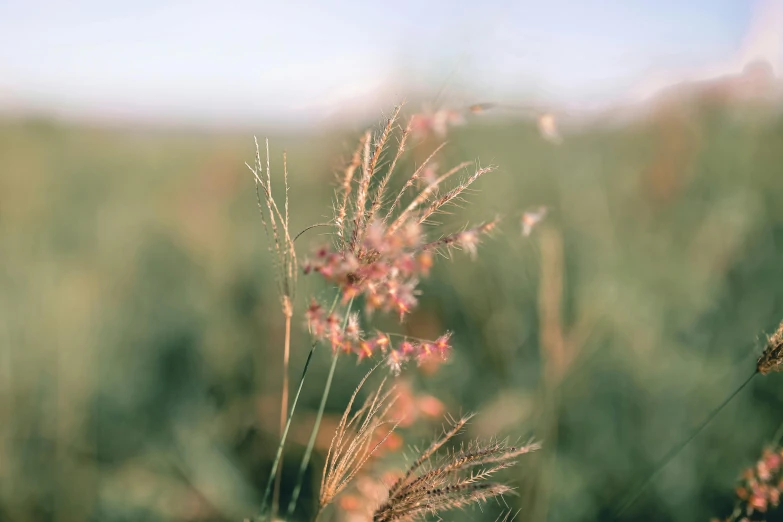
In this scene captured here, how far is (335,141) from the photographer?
10.5ft

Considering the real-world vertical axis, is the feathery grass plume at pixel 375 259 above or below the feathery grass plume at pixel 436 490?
above

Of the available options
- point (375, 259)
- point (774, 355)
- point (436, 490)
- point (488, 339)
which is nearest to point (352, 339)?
point (375, 259)

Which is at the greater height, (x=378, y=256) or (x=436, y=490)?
(x=378, y=256)

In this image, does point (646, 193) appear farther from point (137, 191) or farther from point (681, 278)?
point (137, 191)

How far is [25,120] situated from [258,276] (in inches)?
226

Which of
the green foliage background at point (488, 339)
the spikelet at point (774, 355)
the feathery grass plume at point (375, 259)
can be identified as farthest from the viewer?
the green foliage background at point (488, 339)

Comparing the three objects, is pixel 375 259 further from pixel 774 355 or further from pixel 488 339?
pixel 488 339

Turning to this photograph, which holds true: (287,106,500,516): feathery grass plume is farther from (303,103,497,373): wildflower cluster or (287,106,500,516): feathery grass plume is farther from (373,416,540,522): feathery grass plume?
(373,416,540,522): feathery grass plume

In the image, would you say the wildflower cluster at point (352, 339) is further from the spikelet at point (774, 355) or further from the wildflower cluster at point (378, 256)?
the spikelet at point (774, 355)

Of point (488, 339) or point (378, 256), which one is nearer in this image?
point (378, 256)

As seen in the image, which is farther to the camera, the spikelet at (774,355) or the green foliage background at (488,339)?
the green foliage background at (488,339)

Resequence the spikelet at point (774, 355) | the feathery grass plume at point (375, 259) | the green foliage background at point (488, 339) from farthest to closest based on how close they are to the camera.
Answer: the green foliage background at point (488, 339) < the spikelet at point (774, 355) < the feathery grass plume at point (375, 259)

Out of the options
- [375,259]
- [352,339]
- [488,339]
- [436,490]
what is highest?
[375,259]

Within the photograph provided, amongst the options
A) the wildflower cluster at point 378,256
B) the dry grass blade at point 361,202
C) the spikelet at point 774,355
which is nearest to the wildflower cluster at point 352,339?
the wildflower cluster at point 378,256
